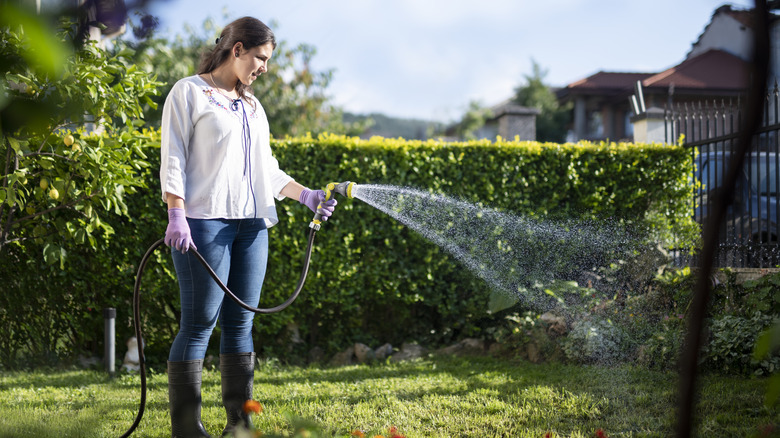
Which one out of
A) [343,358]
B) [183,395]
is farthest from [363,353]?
[183,395]

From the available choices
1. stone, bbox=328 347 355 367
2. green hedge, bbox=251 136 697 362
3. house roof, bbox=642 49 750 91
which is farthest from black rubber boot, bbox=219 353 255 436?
house roof, bbox=642 49 750 91

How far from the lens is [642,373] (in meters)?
3.75

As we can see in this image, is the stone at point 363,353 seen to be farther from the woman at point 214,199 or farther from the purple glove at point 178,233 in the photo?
the purple glove at point 178,233

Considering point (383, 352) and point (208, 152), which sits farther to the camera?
point (383, 352)

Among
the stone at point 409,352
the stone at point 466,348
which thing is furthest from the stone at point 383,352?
the stone at point 466,348

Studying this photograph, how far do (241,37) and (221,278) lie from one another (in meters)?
0.97

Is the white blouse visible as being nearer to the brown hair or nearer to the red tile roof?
the brown hair

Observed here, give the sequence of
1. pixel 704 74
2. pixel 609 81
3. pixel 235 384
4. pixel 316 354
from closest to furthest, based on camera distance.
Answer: pixel 235 384, pixel 316 354, pixel 704 74, pixel 609 81

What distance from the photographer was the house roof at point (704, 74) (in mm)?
17422

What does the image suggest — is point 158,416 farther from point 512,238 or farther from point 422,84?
point 422,84

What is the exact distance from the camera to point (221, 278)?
2.50 m

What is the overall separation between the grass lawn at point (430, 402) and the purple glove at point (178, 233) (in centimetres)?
93

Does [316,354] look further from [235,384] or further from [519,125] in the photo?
[519,125]

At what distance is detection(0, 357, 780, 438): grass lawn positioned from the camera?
112 inches
